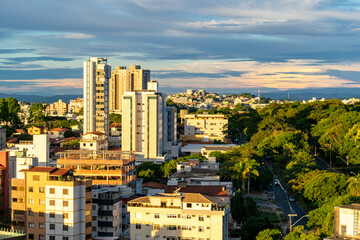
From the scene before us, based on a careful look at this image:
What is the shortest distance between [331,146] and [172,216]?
4735 centimetres

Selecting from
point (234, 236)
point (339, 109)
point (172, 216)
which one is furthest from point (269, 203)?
point (339, 109)

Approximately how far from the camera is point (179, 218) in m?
39.2

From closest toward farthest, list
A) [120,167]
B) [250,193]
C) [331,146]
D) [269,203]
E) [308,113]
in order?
[120,167] → [269,203] → [250,193] → [331,146] → [308,113]

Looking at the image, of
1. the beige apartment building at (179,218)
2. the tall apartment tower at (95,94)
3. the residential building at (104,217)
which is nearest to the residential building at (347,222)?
the beige apartment building at (179,218)

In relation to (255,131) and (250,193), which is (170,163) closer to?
(250,193)

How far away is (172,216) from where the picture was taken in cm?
3925

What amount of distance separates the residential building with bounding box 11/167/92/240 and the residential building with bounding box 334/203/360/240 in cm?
1660

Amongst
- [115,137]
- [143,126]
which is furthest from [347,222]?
[115,137]

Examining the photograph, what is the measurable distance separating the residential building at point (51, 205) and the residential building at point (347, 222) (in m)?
16.6

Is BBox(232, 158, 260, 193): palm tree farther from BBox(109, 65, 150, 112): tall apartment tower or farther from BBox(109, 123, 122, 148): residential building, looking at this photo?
BBox(109, 65, 150, 112): tall apartment tower

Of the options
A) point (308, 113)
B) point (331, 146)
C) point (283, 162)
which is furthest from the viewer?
point (308, 113)

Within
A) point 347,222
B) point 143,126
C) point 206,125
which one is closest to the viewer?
point 347,222

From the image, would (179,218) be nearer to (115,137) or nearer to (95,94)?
(95,94)

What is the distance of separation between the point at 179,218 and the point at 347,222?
36.7 feet
